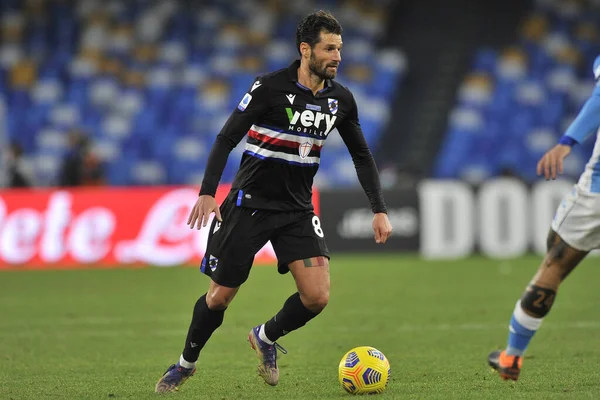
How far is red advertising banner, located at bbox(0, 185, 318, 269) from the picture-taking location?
52.6ft

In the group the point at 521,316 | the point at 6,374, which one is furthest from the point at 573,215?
the point at 6,374

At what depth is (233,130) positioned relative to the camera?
6.04 metres

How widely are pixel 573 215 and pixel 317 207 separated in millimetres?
10972

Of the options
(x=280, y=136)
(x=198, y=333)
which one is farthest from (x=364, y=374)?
(x=280, y=136)

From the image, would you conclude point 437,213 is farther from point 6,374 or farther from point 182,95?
point 6,374

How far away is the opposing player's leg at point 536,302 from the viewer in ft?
18.9

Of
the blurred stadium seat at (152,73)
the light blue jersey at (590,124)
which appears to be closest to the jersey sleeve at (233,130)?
the light blue jersey at (590,124)

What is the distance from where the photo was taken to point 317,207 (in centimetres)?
1661

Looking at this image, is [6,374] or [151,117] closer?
[6,374]

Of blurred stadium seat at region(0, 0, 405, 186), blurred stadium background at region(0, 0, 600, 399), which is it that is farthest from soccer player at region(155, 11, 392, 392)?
blurred stadium seat at region(0, 0, 405, 186)

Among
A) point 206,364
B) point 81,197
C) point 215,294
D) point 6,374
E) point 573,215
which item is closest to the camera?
point 573,215

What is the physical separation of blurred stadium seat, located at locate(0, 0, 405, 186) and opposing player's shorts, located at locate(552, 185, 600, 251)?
47.7ft

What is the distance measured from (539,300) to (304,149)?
66.3 inches

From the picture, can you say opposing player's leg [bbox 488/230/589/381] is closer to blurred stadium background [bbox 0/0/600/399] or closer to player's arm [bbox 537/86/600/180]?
player's arm [bbox 537/86/600/180]
